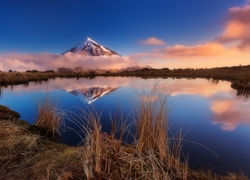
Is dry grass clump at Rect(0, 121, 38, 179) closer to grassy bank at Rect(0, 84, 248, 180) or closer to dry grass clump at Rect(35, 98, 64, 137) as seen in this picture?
grassy bank at Rect(0, 84, 248, 180)

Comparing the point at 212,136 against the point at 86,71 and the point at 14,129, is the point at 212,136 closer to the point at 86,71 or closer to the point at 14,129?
the point at 14,129

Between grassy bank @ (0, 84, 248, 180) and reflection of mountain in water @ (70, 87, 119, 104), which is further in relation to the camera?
reflection of mountain in water @ (70, 87, 119, 104)

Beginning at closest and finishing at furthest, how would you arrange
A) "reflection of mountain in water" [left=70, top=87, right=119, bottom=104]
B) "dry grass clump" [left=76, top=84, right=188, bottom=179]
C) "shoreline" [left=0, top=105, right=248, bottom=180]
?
"dry grass clump" [left=76, top=84, right=188, bottom=179], "shoreline" [left=0, top=105, right=248, bottom=180], "reflection of mountain in water" [left=70, top=87, right=119, bottom=104]

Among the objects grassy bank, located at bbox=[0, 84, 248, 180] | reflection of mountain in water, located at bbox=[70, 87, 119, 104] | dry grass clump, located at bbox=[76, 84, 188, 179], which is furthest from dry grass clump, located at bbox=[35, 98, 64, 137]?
reflection of mountain in water, located at bbox=[70, 87, 119, 104]

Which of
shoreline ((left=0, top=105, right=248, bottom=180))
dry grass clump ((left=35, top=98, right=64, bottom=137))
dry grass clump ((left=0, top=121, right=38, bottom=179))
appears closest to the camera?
shoreline ((left=0, top=105, right=248, bottom=180))

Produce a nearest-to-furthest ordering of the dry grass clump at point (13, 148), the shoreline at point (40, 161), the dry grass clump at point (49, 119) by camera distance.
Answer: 1. the shoreline at point (40, 161)
2. the dry grass clump at point (13, 148)
3. the dry grass clump at point (49, 119)

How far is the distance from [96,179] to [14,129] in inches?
131

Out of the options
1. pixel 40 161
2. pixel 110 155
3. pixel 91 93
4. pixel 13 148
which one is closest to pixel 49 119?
pixel 13 148

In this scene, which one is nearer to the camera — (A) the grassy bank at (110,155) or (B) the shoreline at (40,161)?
(A) the grassy bank at (110,155)

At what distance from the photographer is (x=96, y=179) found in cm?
284

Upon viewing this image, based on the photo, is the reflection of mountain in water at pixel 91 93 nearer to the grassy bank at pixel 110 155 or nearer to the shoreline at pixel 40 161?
the shoreline at pixel 40 161

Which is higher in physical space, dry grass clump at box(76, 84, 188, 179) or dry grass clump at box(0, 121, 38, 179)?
dry grass clump at box(76, 84, 188, 179)

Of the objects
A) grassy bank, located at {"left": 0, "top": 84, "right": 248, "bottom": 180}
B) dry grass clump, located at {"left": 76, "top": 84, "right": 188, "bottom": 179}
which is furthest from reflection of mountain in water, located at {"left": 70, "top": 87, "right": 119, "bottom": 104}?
dry grass clump, located at {"left": 76, "top": 84, "right": 188, "bottom": 179}

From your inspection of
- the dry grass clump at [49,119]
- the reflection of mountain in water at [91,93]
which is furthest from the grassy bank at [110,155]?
the reflection of mountain in water at [91,93]
